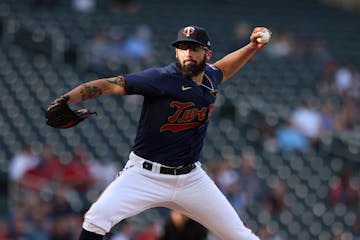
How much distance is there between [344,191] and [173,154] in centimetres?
794

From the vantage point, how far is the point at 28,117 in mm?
14008

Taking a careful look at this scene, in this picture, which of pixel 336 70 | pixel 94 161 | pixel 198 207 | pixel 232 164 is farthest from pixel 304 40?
pixel 198 207

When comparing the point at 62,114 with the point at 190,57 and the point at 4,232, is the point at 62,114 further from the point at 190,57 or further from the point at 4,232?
the point at 4,232

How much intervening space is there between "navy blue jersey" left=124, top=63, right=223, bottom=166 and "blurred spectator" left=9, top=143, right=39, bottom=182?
594cm

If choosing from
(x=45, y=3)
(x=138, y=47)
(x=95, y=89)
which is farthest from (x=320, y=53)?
(x=95, y=89)

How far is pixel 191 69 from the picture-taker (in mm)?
6164

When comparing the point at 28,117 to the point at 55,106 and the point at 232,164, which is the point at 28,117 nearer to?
the point at 232,164

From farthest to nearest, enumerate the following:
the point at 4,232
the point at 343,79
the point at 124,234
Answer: the point at 343,79
the point at 4,232
the point at 124,234

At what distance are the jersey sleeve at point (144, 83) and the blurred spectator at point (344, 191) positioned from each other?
8.14m

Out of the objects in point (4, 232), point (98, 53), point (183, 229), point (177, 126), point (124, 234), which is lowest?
point (98, 53)

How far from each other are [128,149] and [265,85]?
→ 4.08 meters

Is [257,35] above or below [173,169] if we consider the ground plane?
above

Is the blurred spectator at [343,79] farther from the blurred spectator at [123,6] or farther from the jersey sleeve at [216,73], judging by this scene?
the jersey sleeve at [216,73]

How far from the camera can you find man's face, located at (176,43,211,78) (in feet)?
20.1
